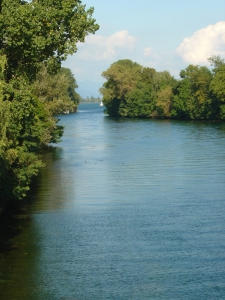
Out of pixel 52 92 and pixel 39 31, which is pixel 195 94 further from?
pixel 39 31

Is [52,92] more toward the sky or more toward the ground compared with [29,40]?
more toward the ground

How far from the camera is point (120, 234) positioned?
2348 centimetres

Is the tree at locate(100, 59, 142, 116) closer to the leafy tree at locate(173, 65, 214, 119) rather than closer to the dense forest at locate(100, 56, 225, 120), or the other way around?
the dense forest at locate(100, 56, 225, 120)

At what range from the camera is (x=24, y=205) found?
29.5 metres

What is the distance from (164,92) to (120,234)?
87.8 metres

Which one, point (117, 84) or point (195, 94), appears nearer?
point (195, 94)

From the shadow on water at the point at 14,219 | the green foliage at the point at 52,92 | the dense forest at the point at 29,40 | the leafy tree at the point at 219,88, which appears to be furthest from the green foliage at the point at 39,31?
the leafy tree at the point at 219,88

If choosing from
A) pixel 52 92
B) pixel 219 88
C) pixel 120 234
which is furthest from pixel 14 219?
pixel 219 88

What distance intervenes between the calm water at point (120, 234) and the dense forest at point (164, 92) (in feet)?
165

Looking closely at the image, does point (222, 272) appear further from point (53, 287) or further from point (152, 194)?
point (152, 194)

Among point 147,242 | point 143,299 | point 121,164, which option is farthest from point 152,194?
point 143,299

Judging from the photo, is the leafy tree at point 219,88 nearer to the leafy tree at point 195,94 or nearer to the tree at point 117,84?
the leafy tree at point 195,94

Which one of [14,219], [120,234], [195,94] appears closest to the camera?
[120,234]

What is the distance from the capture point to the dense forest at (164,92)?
92.9 m
